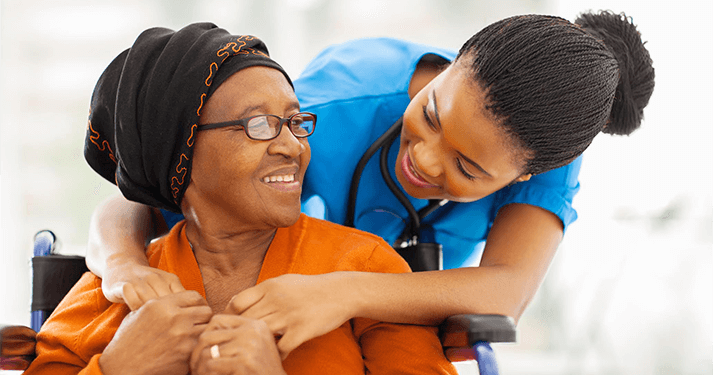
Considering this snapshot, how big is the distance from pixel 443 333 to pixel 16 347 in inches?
29.3

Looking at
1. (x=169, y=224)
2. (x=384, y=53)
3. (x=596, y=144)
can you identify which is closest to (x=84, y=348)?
(x=169, y=224)

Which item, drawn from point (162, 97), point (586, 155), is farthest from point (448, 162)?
point (586, 155)

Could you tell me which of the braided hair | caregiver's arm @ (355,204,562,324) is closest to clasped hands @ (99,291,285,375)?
caregiver's arm @ (355,204,562,324)

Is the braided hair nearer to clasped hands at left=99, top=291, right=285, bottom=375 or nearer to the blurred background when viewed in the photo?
clasped hands at left=99, top=291, right=285, bottom=375

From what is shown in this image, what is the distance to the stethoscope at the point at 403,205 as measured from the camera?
144 cm

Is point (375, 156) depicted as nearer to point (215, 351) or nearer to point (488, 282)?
point (488, 282)

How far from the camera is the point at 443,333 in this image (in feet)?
3.68

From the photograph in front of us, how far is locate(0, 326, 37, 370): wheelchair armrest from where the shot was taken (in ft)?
3.58

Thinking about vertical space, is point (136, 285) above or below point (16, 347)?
above

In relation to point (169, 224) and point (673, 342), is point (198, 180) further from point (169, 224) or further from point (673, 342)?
point (673, 342)

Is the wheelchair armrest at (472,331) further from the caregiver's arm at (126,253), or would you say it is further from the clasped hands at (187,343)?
the caregiver's arm at (126,253)

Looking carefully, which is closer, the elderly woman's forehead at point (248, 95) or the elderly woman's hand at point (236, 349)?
the elderly woman's hand at point (236, 349)

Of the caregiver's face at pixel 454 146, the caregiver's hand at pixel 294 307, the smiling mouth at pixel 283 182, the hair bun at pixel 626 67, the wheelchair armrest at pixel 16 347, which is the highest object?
the hair bun at pixel 626 67

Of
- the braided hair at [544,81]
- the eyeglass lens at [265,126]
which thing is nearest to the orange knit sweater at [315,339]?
the eyeglass lens at [265,126]
